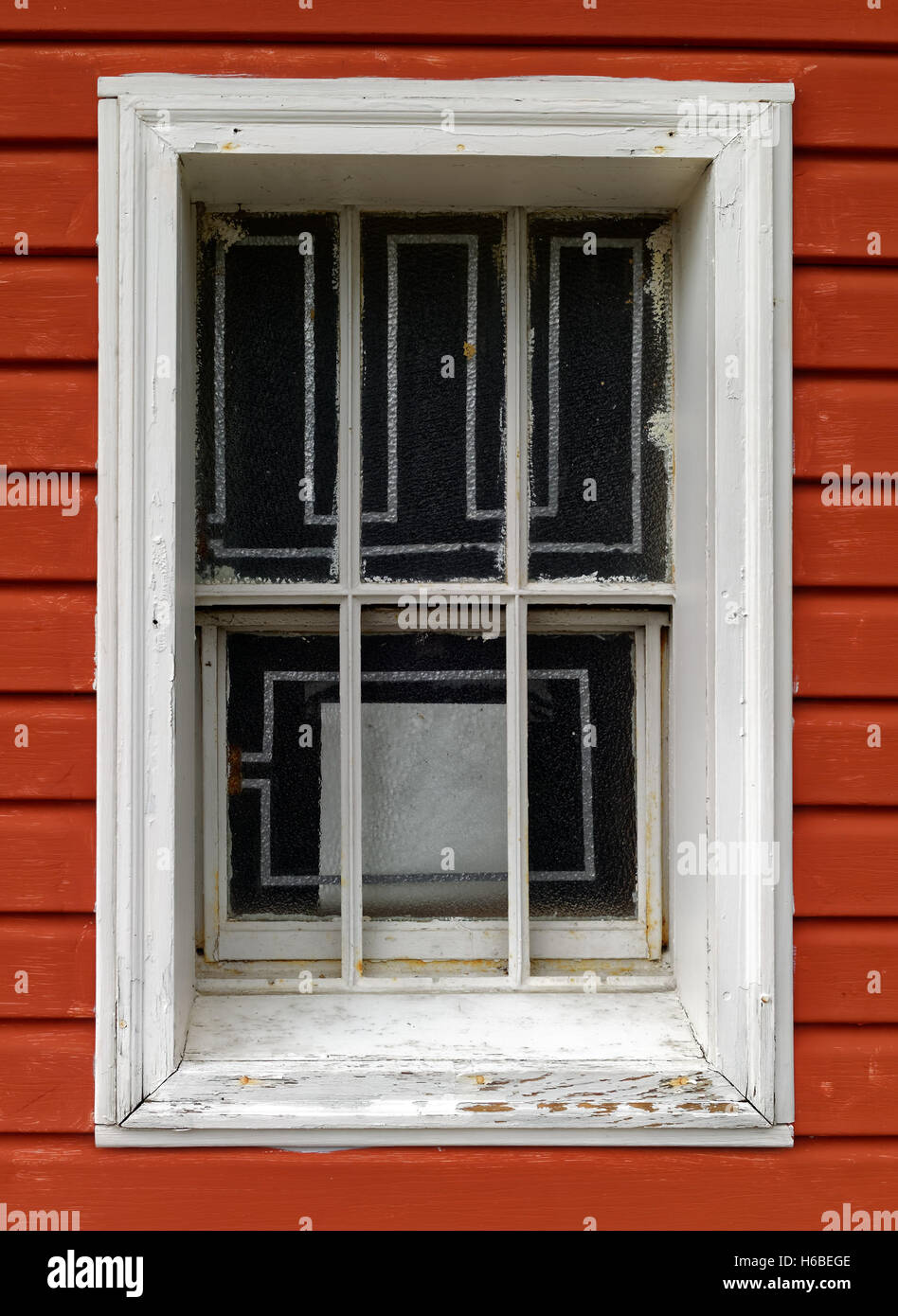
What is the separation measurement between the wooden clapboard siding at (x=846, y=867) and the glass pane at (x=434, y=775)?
56cm

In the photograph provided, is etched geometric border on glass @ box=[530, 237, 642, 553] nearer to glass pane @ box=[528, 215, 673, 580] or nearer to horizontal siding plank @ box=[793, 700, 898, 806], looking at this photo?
glass pane @ box=[528, 215, 673, 580]

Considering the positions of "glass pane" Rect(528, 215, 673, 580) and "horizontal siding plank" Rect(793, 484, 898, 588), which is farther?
"glass pane" Rect(528, 215, 673, 580)

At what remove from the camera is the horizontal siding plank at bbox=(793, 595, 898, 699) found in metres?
1.59

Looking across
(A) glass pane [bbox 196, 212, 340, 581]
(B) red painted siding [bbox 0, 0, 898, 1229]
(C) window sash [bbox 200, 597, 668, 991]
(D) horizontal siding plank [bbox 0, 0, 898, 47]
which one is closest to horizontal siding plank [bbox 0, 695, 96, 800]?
(B) red painted siding [bbox 0, 0, 898, 1229]

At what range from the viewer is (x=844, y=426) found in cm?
159

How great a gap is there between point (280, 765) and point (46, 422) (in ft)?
2.48

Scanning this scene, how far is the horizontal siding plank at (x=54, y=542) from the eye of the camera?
1.57 meters

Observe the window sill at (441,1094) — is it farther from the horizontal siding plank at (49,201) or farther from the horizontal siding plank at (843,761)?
the horizontal siding plank at (49,201)

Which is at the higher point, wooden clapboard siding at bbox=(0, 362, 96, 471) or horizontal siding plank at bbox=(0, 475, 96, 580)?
wooden clapboard siding at bbox=(0, 362, 96, 471)

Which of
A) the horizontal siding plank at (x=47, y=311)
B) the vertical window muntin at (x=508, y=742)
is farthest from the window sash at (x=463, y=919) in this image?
the horizontal siding plank at (x=47, y=311)

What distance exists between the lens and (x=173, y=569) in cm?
155

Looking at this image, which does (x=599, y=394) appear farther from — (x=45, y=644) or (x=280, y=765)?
(x=45, y=644)

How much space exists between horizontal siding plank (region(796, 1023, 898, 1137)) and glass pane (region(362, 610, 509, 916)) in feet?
1.99

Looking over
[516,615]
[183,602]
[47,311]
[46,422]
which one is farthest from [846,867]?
[47,311]
